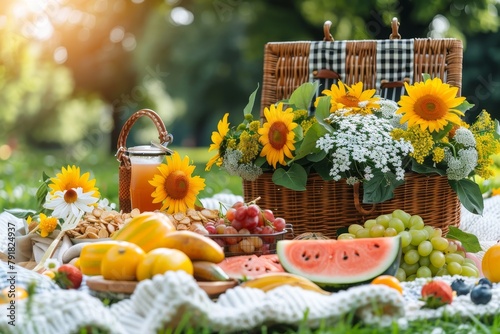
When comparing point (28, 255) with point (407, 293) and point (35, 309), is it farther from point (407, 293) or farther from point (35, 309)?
point (407, 293)

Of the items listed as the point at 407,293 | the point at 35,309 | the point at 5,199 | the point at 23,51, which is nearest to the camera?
the point at 35,309

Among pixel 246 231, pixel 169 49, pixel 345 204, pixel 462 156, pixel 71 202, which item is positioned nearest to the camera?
pixel 246 231

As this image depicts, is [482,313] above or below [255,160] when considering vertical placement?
below

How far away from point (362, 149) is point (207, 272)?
1000 mm

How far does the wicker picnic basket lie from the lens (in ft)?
10.3

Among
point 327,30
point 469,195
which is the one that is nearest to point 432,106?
point 469,195

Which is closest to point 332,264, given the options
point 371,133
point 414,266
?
point 414,266

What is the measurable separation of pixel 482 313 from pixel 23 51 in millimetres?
10122

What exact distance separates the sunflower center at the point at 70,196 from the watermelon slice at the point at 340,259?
90cm

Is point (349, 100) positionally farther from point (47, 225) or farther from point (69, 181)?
point (47, 225)

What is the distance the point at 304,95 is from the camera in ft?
10.7

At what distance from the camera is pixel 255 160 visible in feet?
10.5

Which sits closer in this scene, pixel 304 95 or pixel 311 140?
pixel 311 140

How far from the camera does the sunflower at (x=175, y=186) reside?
3.04m
